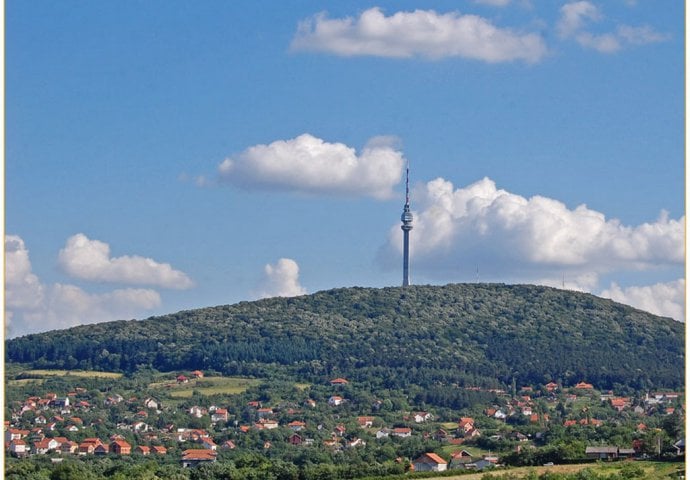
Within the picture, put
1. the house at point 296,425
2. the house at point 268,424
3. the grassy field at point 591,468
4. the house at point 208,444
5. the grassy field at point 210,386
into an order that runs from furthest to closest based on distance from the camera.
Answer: the grassy field at point 210,386 → the house at point 268,424 → the house at point 296,425 → the house at point 208,444 → the grassy field at point 591,468

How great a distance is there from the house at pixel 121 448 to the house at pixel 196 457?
3362mm

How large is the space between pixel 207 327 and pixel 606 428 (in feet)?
240

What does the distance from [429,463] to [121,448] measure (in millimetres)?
23779

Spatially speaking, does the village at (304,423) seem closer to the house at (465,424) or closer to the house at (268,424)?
the house at (268,424)

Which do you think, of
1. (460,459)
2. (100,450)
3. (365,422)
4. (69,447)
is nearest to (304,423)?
(365,422)

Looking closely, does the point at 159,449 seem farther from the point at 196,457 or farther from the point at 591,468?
the point at 591,468

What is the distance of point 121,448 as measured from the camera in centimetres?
7900

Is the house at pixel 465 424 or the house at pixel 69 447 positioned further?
the house at pixel 465 424

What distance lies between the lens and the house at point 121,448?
78062 mm

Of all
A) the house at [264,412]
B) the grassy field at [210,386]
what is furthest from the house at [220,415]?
the grassy field at [210,386]

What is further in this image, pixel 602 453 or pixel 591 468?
pixel 602 453

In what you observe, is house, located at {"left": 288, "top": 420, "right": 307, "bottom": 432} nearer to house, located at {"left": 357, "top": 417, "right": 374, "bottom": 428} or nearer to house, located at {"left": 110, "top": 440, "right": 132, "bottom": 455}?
house, located at {"left": 357, "top": 417, "right": 374, "bottom": 428}

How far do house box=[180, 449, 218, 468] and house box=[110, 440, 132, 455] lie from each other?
336 cm

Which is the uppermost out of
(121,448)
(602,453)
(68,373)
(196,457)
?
(68,373)
